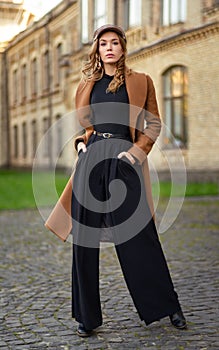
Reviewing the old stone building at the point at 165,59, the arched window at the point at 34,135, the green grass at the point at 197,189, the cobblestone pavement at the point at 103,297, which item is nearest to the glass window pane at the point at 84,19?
the old stone building at the point at 165,59

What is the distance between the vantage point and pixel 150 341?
4020 mm

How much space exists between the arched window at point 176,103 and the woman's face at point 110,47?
1498 cm

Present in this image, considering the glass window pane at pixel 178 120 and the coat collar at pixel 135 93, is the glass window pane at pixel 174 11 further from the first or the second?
the coat collar at pixel 135 93

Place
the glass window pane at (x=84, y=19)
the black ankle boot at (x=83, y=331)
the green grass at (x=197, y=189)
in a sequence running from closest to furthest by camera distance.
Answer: the black ankle boot at (x=83, y=331)
the green grass at (x=197, y=189)
the glass window pane at (x=84, y=19)

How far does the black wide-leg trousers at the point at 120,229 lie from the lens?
13.2 ft

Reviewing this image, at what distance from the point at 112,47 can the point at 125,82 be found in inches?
9.5

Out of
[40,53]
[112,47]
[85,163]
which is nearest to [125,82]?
[112,47]

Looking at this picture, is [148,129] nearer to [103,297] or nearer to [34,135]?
[103,297]

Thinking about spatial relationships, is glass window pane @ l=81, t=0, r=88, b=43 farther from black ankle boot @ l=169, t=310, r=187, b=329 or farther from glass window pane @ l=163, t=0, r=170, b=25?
black ankle boot @ l=169, t=310, r=187, b=329

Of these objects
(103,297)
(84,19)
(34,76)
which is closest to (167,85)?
(84,19)

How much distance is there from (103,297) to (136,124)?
6.14ft

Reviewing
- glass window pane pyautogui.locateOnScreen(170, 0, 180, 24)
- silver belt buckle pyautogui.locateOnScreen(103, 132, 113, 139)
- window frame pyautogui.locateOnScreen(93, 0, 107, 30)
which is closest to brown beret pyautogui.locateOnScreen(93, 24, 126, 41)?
silver belt buckle pyautogui.locateOnScreen(103, 132, 113, 139)

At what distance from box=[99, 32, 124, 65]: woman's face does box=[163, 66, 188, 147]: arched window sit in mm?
14979

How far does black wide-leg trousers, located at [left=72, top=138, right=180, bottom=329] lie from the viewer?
13.2 ft
